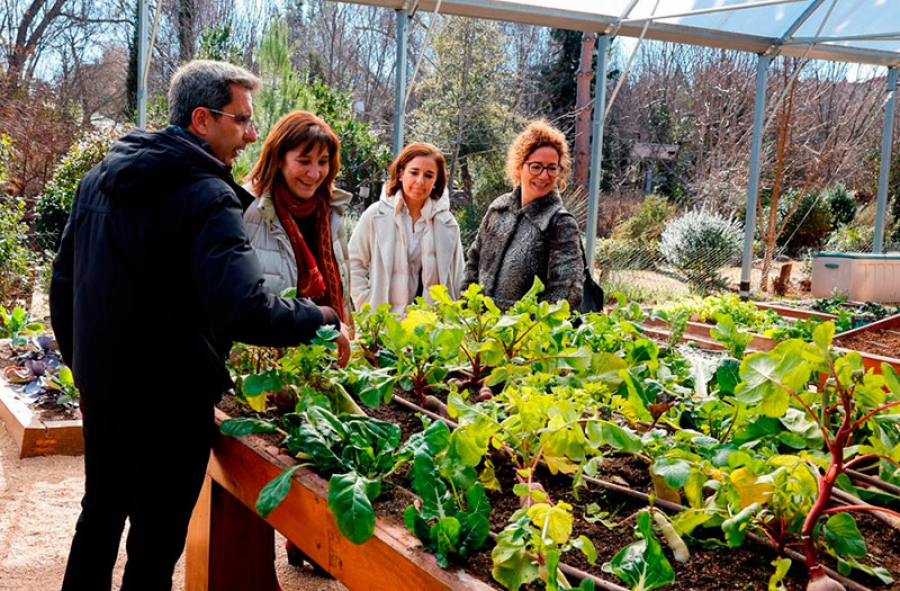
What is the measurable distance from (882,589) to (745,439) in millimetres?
302

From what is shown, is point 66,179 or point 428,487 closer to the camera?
point 428,487

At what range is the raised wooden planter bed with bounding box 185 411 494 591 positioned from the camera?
110cm

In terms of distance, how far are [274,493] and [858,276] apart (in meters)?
8.35

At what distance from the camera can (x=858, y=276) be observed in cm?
830

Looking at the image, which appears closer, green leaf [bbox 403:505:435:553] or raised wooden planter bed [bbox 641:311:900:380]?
green leaf [bbox 403:505:435:553]

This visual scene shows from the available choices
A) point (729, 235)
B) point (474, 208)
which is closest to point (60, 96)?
point (474, 208)

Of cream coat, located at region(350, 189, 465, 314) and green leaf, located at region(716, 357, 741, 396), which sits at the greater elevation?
cream coat, located at region(350, 189, 465, 314)

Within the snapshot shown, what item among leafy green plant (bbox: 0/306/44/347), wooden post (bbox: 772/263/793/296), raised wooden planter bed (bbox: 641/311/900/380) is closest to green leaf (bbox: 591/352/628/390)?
raised wooden planter bed (bbox: 641/311/900/380)

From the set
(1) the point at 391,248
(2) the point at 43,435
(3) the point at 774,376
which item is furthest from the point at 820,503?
(2) the point at 43,435

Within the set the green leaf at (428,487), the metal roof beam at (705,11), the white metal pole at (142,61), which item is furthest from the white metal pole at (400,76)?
the green leaf at (428,487)

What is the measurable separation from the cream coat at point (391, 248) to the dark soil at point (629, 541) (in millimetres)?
2102

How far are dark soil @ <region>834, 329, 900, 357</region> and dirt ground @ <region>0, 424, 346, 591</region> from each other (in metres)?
3.62

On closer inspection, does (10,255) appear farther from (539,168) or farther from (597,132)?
(597,132)

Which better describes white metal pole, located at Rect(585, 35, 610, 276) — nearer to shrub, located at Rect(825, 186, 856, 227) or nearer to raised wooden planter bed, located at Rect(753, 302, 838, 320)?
raised wooden planter bed, located at Rect(753, 302, 838, 320)
